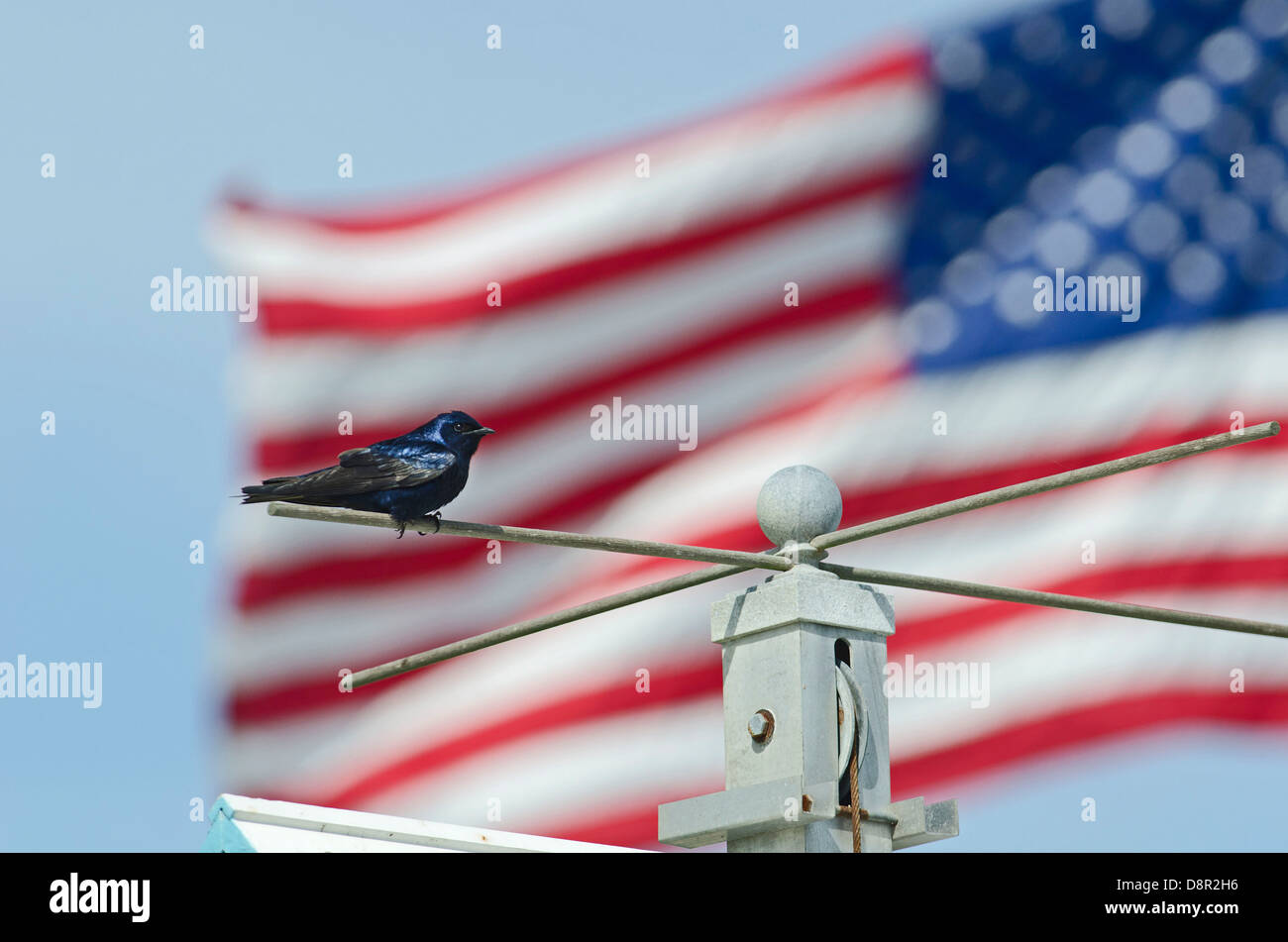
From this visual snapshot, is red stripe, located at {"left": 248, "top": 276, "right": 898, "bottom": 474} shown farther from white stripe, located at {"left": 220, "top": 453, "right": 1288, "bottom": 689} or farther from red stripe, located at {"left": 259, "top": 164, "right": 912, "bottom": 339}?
white stripe, located at {"left": 220, "top": 453, "right": 1288, "bottom": 689}

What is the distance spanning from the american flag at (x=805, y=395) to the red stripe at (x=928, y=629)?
0.03 metres

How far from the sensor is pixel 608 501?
1518 cm

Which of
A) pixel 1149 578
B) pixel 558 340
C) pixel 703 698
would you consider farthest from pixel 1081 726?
pixel 558 340

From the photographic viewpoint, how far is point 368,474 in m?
9.26

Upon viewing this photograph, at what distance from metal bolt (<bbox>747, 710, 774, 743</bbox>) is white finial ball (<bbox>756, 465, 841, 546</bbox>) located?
774mm

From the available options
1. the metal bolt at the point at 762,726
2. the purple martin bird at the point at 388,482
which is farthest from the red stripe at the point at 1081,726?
the metal bolt at the point at 762,726

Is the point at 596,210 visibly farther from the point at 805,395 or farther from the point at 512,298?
the point at 805,395

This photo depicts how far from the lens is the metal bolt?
26.7 feet

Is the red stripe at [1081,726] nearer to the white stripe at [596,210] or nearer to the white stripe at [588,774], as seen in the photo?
the white stripe at [588,774]

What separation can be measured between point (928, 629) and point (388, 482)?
596 cm

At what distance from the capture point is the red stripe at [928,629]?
1418cm

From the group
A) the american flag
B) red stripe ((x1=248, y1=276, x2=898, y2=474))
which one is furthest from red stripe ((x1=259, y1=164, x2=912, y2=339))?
red stripe ((x1=248, y1=276, x2=898, y2=474))
